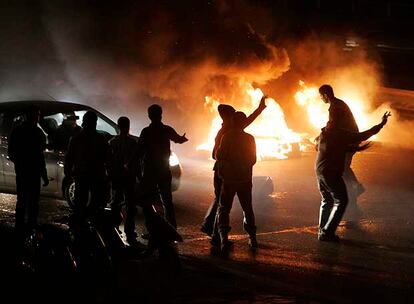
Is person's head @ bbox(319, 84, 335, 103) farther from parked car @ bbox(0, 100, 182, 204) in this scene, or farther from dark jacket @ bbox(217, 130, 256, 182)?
parked car @ bbox(0, 100, 182, 204)

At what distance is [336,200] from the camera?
308 inches

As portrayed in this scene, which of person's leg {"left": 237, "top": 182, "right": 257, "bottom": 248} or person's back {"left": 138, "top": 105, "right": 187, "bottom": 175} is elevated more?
person's back {"left": 138, "top": 105, "right": 187, "bottom": 175}

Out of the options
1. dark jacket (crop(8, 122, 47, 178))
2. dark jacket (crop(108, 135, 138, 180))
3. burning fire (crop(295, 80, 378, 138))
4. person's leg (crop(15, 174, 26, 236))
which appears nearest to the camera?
dark jacket (crop(8, 122, 47, 178))

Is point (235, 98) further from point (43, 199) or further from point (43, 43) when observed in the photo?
point (43, 199)

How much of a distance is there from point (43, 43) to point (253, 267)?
15908 millimetres

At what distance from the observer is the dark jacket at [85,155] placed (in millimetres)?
7493

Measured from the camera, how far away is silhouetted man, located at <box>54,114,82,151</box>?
31.3 ft

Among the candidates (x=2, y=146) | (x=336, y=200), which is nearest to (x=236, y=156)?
(x=336, y=200)

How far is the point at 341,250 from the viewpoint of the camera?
7.50m

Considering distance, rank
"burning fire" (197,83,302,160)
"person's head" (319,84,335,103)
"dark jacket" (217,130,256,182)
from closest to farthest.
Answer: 1. "dark jacket" (217,130,256,182)
2. "person's head" (319,84,335,103)
3. "burning fire" (197,83,302,160)

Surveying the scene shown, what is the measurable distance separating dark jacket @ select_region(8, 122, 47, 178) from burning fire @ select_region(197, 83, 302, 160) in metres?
9.02

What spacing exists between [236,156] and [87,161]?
1.76 metres

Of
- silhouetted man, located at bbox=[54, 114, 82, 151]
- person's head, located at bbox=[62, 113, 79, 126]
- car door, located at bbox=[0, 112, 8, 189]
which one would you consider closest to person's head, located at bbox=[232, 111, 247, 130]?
silhouetted man, located at bbox=[54, 114, 82, 151]

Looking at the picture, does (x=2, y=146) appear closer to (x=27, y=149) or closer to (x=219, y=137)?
(x=27, y=149)
